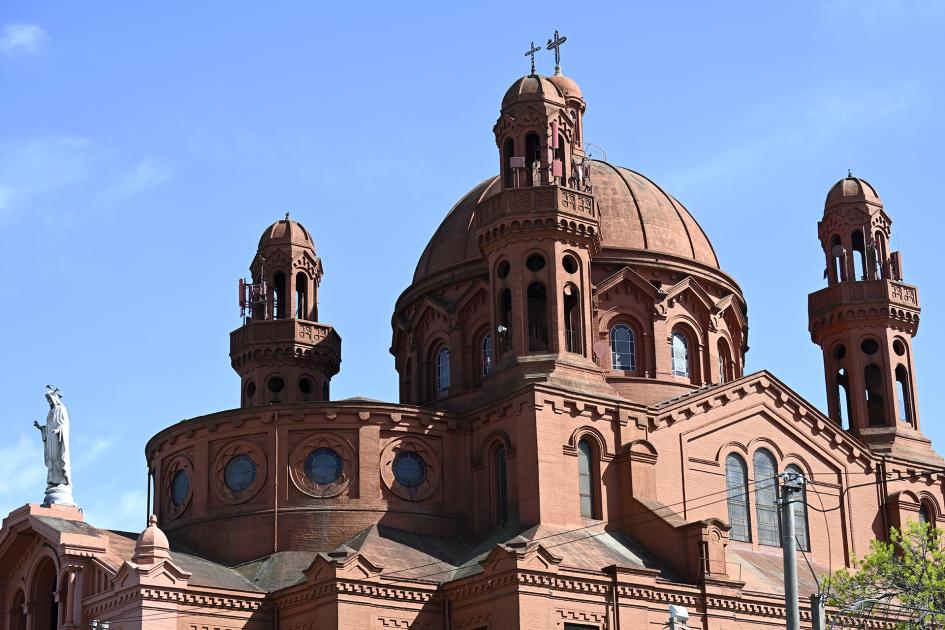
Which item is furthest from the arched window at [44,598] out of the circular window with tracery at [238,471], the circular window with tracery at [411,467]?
the circular window with tracery at [411,467]

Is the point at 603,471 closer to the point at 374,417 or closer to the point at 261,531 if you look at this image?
the point at 374,417

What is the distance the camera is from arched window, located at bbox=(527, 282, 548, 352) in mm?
54469

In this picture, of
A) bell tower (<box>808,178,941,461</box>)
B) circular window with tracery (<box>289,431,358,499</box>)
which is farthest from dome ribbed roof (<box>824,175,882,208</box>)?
circular window with tracery (<box>289,431,358,499</box>)

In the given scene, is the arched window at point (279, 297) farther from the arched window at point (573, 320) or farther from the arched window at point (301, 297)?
the arched window at point (573, 320)

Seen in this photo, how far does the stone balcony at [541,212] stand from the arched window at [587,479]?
745cm

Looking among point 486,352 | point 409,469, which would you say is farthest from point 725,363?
point 409,469

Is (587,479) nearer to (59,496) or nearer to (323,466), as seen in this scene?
(323,466)

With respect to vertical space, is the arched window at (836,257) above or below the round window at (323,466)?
above

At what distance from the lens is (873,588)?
4669cm

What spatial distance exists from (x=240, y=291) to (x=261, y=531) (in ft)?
49.4

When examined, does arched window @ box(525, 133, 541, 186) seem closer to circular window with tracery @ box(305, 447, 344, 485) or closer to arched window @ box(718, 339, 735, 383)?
circular window with tracery @ box(305, 447, 344, 485)

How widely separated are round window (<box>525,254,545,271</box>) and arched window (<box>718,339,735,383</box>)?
42.4 feet

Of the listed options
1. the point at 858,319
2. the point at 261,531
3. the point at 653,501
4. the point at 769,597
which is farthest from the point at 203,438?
the point at 858,319

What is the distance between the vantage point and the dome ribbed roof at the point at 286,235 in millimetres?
64875
